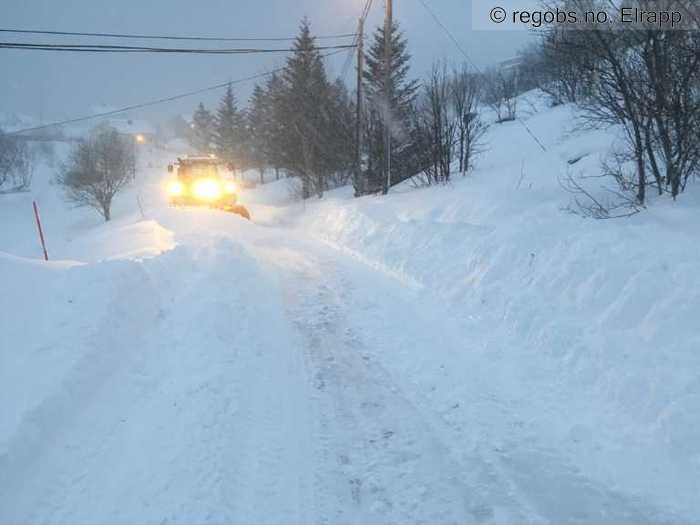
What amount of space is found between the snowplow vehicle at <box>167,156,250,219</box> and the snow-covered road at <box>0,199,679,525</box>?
11.5m

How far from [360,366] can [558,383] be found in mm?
2093

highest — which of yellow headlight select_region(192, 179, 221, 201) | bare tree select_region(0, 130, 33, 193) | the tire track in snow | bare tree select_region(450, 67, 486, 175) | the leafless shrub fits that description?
bare tree select_region(0, 130, 33, 193)

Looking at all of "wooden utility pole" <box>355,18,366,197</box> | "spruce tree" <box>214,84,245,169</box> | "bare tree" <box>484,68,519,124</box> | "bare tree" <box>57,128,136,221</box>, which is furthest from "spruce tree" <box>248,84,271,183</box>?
"wooden utility pole" <box>355,18,366,197</box>

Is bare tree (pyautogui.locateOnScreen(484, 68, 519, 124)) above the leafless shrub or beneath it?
above

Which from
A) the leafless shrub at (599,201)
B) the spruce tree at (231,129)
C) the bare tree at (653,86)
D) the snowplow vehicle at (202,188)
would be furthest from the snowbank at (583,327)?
the spruce tree at (231,129)

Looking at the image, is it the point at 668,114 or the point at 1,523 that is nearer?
the point at 1,523

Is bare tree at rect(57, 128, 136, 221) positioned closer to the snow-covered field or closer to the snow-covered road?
the snow-covered field

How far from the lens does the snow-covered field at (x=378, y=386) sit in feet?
10.3

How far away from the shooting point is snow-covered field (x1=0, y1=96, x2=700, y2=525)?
3.15m

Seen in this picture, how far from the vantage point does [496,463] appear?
11.3ft

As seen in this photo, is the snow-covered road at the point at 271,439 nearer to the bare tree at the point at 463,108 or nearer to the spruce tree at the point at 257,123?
the bare tree at the point at 463,108

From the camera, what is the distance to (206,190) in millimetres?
17844

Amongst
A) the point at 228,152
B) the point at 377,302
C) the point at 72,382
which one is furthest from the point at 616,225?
the point at 228,152

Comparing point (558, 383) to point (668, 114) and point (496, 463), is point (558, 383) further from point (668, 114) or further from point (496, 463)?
point (668, 114)
